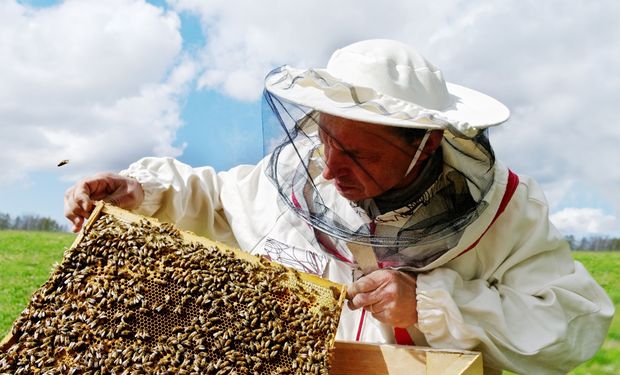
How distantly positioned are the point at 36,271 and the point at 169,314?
15.4 meters

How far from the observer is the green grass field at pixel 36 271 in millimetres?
9367

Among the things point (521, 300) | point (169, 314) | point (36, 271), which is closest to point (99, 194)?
point (169, 314)

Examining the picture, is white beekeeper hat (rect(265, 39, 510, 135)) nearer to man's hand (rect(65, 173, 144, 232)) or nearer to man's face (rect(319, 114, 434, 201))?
man's face (rect(319, 114, 434, 201))

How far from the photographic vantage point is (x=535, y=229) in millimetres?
4285

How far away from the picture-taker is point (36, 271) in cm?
1734

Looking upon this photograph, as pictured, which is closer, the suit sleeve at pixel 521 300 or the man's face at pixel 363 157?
the suit sleeve at pixel 521 300

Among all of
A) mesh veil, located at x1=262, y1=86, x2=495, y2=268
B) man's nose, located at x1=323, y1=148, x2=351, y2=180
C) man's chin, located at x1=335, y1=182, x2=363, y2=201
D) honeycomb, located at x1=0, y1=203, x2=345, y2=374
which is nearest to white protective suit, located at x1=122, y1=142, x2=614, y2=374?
mesh veil, located at x1=262, y1=86, x2=495, y2=268

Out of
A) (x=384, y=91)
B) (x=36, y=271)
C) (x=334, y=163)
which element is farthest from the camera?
(x=36, y=271)

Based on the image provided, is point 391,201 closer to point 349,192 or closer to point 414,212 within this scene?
point 414,212

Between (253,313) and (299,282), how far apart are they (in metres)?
0.32

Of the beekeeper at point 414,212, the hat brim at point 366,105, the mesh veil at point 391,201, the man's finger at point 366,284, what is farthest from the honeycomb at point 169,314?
the hat brim at point 366,105

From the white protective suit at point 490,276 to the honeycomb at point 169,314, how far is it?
77cm

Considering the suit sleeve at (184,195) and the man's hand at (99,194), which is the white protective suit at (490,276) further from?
the man's hand at (99,194)

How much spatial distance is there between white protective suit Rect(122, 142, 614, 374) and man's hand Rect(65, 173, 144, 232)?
144 millimetres
